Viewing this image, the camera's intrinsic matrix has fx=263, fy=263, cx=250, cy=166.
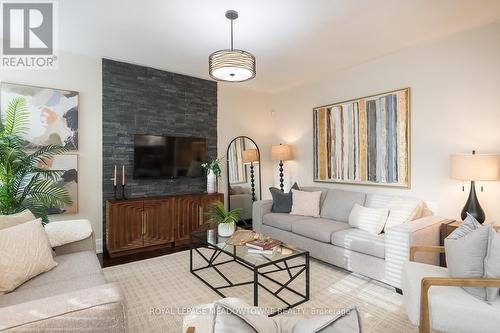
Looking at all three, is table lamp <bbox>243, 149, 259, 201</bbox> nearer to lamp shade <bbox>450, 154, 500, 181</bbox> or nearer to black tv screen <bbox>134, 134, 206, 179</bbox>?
black tv screen <bbox>134, 134, 206, 179</bbox>

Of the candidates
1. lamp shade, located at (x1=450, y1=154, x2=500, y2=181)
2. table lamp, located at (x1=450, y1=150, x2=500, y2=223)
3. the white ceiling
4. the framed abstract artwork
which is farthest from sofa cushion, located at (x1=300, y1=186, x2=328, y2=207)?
the white ceiling

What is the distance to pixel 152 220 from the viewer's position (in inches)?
147

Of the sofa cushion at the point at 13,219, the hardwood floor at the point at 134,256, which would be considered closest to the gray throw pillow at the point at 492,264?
the sofa cushion at the point at 13,219

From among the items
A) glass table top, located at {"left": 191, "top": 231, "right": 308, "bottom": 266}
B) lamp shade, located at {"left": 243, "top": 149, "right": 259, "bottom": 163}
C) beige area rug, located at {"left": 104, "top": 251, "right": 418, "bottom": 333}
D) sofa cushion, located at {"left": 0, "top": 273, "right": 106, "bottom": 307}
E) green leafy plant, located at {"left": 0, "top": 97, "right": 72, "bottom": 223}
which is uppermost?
lamp shade, located at {"left": 243, "top": 149, "right": 259, "bottom": 163}

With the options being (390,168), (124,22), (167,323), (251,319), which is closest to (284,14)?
(124,22)

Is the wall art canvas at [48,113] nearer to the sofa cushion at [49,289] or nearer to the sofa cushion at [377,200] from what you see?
the sofa cushion at [49,289]

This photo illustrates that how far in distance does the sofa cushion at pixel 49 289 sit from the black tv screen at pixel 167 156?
7.46 ft

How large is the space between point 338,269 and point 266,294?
1055 millimetres

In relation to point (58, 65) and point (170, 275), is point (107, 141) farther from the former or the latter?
point (170, 275)

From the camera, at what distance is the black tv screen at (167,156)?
153 inches

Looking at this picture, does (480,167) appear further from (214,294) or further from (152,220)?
(152,220)

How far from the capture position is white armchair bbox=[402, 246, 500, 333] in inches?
58.7

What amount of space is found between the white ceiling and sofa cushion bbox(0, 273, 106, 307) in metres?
2.34

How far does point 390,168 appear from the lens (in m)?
3.51
